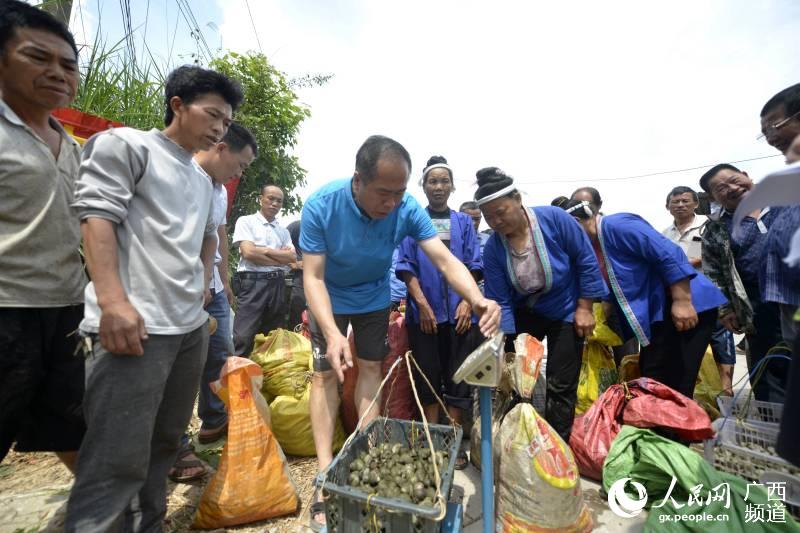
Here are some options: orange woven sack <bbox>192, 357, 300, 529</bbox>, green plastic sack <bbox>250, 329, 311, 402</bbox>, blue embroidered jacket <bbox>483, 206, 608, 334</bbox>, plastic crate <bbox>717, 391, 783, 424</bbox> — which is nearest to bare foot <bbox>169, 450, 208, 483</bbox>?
orange woven sack <bbox>192, 357, 300, 529</bbox>

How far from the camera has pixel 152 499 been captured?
1623 mm

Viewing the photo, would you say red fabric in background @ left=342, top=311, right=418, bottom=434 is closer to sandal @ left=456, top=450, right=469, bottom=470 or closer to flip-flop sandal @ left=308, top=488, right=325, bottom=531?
sandal @ left=456, top=450, right=469, bottom=470

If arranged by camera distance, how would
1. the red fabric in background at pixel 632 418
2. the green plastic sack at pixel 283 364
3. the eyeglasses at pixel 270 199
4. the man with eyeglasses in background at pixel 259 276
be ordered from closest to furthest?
the red fabric in background at pixel 632 418 → the green plastic sack at pixel 283 364 → the man with eyeglasses in background at pixel 259 276 → the eyeglasses at pixel 270 199

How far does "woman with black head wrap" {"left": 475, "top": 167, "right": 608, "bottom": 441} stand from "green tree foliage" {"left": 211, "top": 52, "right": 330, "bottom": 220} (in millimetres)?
4889

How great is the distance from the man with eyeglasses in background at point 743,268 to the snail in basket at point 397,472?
228 cm

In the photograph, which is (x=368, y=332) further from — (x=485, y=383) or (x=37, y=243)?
(x=37, y=243)

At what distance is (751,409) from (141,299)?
320cm

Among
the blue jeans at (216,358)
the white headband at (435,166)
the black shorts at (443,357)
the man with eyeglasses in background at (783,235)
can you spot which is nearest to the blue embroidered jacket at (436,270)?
the black shorts at (443,357)

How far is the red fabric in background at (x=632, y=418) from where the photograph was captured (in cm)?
223

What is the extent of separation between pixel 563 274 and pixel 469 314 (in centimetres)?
69

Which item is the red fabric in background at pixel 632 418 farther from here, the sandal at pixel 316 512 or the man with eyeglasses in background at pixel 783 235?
the sandal at pixel 316 512

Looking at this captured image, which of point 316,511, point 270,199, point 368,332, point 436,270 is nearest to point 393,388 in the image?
point 368,332

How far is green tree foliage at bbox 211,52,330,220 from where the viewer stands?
20.0 ft

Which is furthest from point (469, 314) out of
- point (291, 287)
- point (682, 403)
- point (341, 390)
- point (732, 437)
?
point (291, 287)
